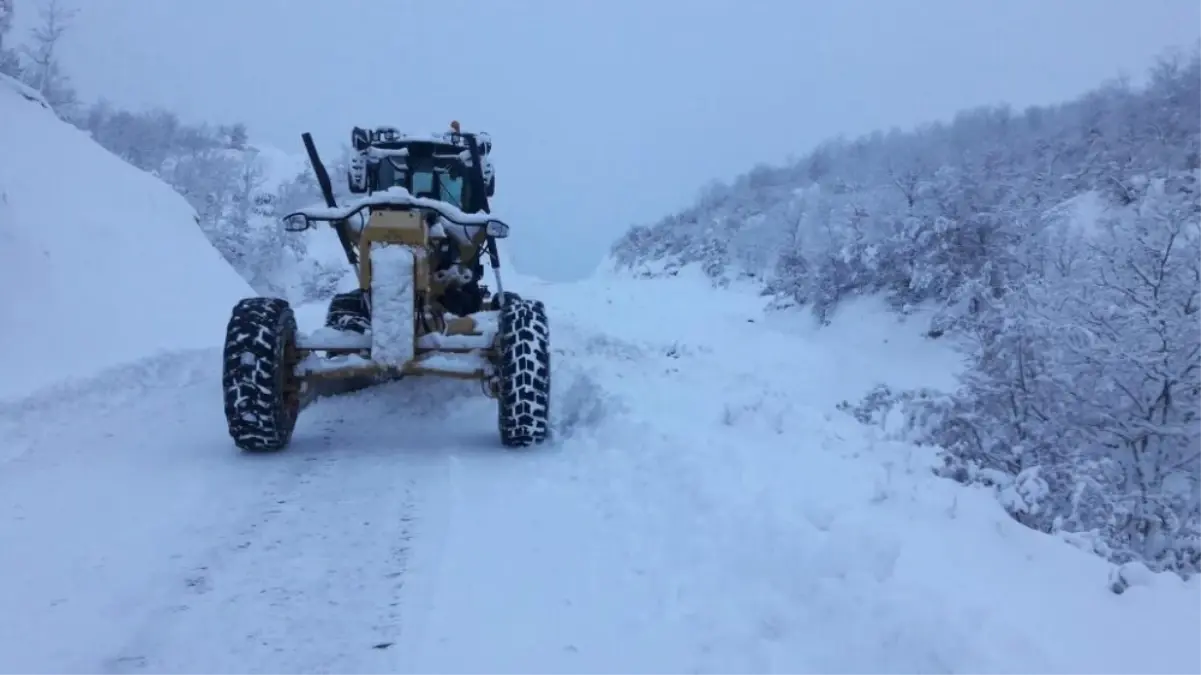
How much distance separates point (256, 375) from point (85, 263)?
6.93 m

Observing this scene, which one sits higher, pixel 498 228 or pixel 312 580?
pixel 498 228

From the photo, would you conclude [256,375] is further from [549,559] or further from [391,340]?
[549,559]

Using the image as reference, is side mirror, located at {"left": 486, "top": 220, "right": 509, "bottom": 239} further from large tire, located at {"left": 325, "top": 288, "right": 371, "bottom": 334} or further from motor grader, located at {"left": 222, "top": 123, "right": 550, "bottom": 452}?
large tire, located at {"left": 325, "top": 288, "right": 371, "bottom": 334}

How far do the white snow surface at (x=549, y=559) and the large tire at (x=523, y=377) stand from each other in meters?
0.20

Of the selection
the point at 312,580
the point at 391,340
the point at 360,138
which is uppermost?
the point at 360,138

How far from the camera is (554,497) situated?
4945 millimetres

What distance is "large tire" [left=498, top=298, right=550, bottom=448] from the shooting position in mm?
5953

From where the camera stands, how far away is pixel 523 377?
19.5ft

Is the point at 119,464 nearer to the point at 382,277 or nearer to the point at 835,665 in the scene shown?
the point at 382,277

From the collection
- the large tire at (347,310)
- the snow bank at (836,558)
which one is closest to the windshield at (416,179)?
the large tire at (347,310)

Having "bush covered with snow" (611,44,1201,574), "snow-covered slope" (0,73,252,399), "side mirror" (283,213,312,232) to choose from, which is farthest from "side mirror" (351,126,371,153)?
"bush covered with snow" (611,44,1201,574)

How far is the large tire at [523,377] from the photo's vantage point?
595cm

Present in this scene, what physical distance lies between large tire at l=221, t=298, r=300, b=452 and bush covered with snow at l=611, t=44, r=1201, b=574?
14.7 ft

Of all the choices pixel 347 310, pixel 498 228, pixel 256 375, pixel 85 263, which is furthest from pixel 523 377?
pixel 85 263
